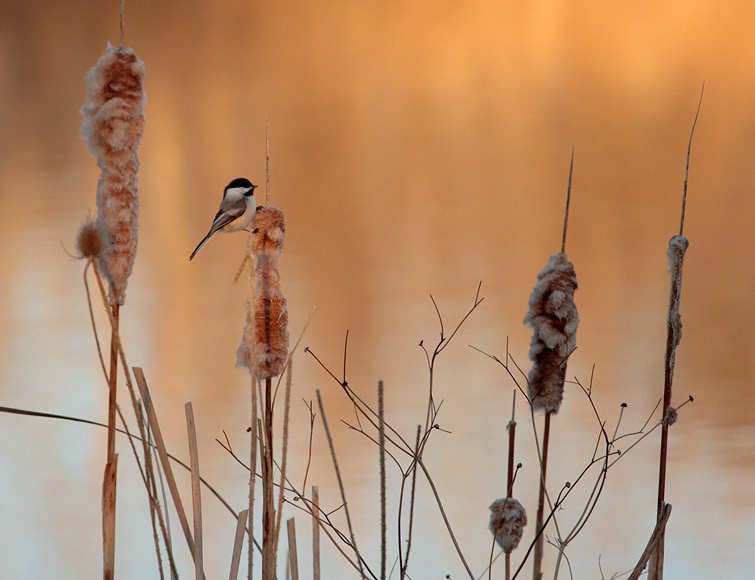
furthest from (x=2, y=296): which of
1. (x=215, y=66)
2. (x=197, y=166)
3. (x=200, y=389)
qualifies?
(x=215, y=66)

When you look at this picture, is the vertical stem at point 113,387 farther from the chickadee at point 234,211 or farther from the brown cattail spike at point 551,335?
the chickadee at point 234,211

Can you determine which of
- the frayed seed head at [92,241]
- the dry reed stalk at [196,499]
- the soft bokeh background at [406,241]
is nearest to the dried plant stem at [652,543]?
the dry reed stalk at [196,499]

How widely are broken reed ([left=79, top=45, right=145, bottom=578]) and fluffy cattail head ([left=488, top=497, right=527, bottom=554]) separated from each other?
52 cm

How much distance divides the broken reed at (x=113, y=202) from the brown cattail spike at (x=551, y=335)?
584 millimetres

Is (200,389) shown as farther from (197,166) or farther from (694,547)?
(197,166)

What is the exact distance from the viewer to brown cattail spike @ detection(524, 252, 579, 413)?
1.30 m

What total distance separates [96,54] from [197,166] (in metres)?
2.54

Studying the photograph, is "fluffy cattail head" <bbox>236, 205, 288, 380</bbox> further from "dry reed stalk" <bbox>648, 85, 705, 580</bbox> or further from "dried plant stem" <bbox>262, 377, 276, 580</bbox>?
"dry reed stalk" <bbox>648, 85, 705, 580</bbox>

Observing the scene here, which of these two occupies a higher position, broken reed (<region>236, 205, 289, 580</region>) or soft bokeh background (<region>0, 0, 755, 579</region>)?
soft bokeh background (<region>0, 0, 755, 579</region>)

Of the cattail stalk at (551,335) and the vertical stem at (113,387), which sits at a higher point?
the cattail stalk at (551,335)

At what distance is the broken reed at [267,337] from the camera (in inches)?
46.2

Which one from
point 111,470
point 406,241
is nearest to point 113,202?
point 111,470

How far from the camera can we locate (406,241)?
575cm

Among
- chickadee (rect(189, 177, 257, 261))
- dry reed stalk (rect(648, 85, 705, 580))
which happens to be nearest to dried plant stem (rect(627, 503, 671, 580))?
dry reed stalk (rect(648, 85, 705, 580))
